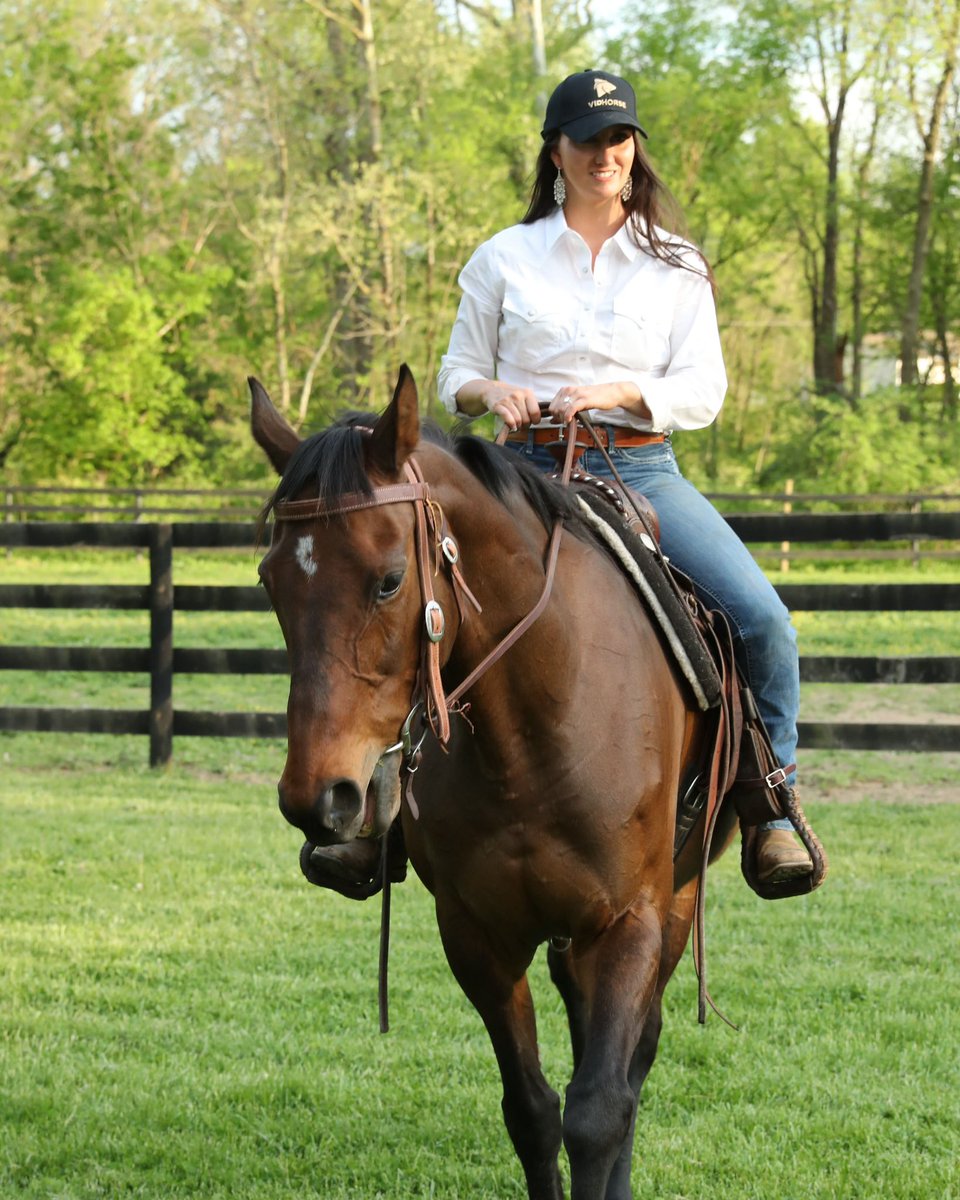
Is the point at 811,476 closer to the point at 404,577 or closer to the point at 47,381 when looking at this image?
the point at 47,381

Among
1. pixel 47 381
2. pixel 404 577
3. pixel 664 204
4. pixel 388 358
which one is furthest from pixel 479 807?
pixel 47 381

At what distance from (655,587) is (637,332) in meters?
0.75

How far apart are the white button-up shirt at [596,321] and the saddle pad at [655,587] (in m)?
0.38

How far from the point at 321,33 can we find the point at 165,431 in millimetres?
9783

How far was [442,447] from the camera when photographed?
299cm

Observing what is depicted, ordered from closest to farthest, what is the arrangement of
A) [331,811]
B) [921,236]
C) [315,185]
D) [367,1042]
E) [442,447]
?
1. [331,811]
2. [442,447]
3. [367,1042]
4. [315,185]
5. [921,236]

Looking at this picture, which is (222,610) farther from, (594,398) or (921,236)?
(921,236)

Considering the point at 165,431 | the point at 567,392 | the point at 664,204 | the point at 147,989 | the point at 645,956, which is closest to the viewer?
the point at 645,956

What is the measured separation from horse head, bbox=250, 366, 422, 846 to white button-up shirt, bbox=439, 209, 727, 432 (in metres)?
1.18

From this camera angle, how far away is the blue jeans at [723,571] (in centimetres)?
A: 380

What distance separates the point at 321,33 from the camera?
29.6m

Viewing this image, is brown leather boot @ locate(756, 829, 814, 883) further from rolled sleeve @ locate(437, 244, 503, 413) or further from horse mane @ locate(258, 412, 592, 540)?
rolled sleeve @ locate(437, 244, 503, 413)

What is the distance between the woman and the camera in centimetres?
375

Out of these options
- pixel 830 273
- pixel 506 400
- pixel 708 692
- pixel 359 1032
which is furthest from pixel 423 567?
pixel 830 273
